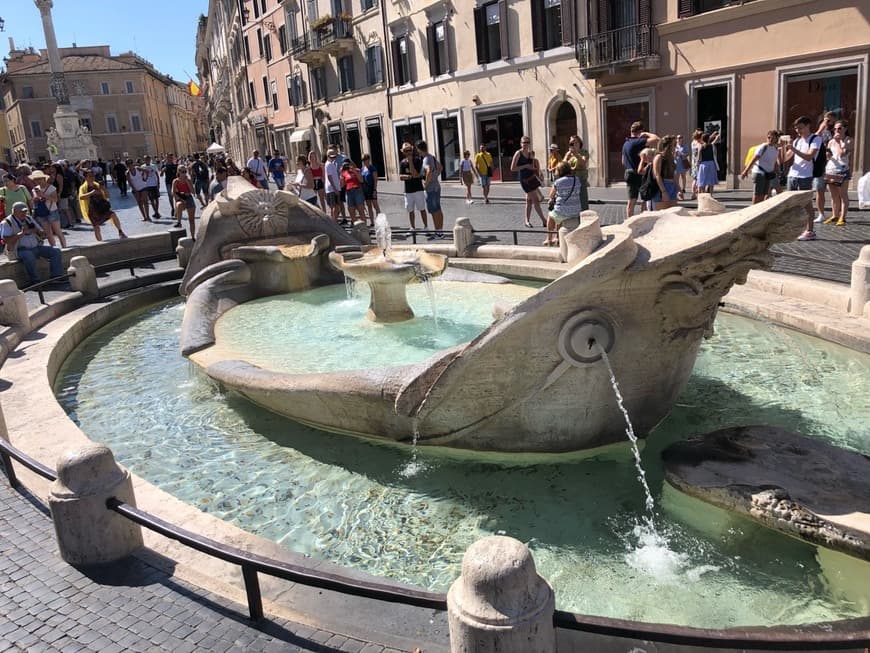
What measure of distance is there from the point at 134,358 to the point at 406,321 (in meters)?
2.96

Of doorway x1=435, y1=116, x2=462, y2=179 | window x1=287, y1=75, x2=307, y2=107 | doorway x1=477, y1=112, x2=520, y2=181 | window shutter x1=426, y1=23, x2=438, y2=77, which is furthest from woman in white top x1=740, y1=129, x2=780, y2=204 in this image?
window x1=287, y1=75, x2=307, y2=107

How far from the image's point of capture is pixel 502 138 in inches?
971

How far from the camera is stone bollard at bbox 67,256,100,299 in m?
10.0

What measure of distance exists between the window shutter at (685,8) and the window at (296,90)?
2539 centimetres

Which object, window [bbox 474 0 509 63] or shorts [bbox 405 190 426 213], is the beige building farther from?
shorts [bbox 405 190 426 213]

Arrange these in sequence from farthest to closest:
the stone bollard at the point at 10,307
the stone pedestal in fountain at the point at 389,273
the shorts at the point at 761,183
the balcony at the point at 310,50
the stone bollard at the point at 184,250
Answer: the balcony at the point at 310,50, the stone bollard at the point at 184,250, the shorts at the point at 761,183, the stone bollard at the point at 10,307, the stone pedestal in fountain at the point at 389,273

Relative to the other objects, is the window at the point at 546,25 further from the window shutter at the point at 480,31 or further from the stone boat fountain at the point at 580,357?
the stone boat fountain at the point at 580,357

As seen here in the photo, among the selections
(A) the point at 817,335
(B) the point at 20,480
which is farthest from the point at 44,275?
(A) the point at 817,335

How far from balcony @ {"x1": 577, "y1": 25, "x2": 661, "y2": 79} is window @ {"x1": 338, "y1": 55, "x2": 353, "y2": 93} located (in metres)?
15.9

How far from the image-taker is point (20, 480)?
173 inches

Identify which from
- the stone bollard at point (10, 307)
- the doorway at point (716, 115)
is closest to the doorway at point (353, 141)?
the doorway at point (716, 115)

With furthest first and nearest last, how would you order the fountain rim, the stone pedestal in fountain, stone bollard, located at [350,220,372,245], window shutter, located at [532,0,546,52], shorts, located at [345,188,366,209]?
window shutter, located at [532,0,546,52], shorts, located at [345,188,366,209], stone bollard, located at [350,220,372,245], the stone pedestal in fountain, the fountain rim

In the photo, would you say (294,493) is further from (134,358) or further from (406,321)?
(134,358)

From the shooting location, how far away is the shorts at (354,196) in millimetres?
13618
